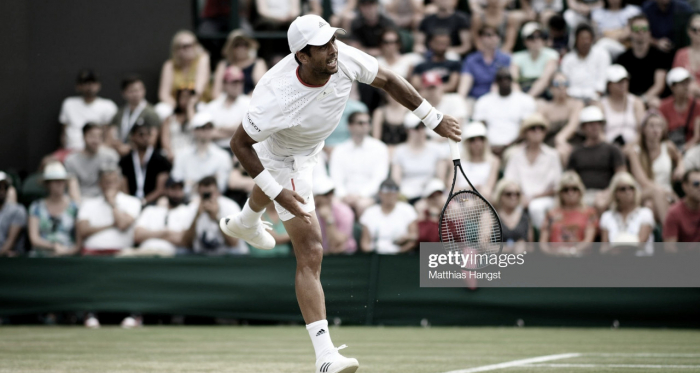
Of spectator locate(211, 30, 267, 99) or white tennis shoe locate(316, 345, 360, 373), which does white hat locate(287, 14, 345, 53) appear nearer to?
white tennis shoe locate(316, 345, 360, 373)

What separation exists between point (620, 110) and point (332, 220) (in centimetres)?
393

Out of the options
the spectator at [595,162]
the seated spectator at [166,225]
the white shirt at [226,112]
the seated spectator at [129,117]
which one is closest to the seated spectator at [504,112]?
the spectator at [595,162]

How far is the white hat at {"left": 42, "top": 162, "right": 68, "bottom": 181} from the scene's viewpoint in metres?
11.5

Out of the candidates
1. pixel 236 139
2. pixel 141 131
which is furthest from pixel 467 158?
pixel 236 139

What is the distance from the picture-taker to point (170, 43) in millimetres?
14805

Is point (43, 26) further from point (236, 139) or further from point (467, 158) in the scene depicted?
point (236, 139)

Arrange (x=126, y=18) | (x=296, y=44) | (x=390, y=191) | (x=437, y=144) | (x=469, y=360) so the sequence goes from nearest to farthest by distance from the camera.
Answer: (x=296, y=44) < (x=469, y=360) < (x=390, y=191) < (x=437, y=144) < (x=126, y=18)

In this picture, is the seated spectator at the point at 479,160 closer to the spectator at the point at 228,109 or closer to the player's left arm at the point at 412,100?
the spectator at the point at 228,109

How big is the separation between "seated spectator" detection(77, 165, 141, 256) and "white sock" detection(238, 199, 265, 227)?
4.79 meters

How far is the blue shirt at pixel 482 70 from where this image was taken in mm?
12898

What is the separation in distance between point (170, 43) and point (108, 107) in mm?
1933

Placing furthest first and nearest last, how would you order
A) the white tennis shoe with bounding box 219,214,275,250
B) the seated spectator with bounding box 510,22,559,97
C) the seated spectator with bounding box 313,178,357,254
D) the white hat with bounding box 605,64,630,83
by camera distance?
the seated spectator with bounding box 510,22,559,97 → the white hat with bounding box 605,64,630,83 → the seated spectator with bounding box 313,178,357,254 → the white tennis shoe with bounding box 219,214,275,250

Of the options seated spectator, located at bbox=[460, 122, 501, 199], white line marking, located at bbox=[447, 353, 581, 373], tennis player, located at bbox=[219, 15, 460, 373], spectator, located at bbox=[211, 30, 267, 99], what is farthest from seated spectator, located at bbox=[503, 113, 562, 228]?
tennis player, located at bbox=[219, 15, 460, 373]

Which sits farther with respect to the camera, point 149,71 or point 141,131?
point 149,71
